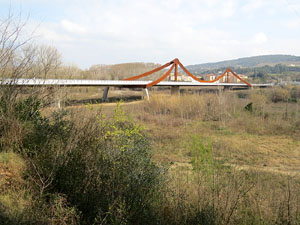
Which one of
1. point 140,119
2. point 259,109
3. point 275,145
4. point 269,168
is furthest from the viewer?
point 259,109

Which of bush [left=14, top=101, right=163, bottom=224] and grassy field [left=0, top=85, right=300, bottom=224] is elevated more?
bush [left=14, top=101, right=163, bottom=224]

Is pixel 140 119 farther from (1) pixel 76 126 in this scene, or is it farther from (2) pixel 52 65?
(1) pixel 76 126

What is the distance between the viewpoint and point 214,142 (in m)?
10.6

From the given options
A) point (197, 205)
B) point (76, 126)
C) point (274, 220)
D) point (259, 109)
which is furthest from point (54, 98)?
point (259, 109)

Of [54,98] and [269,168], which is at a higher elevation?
[54,98]

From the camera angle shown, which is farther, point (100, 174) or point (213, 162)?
point (213, 162)

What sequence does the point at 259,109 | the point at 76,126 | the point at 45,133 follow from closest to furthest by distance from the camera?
the point at 76,126 < the point at 45,133 < the point at 259,109

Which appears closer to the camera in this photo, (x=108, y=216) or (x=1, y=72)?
(x=108, y=216)

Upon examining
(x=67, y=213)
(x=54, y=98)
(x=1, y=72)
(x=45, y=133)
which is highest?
(x=1, y=72)

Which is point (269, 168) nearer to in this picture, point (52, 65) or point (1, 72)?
point (52, 65)

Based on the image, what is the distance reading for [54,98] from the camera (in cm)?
592

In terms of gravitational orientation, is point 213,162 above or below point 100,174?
below

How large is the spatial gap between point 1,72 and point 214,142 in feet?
27.3

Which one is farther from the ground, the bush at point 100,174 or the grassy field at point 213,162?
the bush at point 100,174
